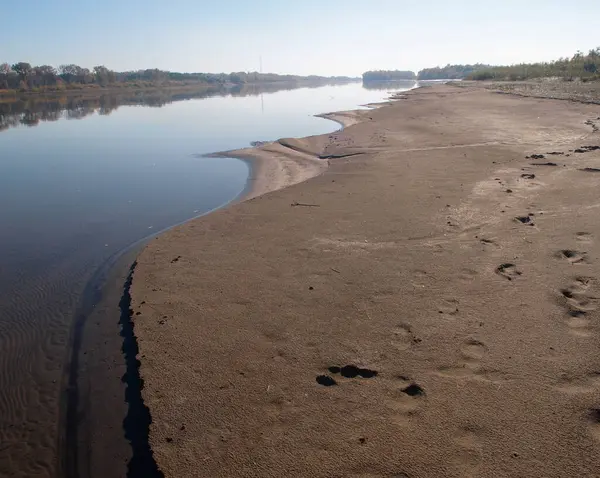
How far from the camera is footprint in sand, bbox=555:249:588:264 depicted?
6047mm

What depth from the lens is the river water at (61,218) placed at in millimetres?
4695

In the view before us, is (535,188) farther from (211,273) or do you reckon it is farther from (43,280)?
(43,280)

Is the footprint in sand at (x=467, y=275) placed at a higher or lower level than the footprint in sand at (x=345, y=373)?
higher

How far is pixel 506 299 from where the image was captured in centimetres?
529

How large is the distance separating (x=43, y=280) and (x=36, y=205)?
5.39 m

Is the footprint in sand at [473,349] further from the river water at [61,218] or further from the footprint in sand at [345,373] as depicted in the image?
the river water at [61,218]

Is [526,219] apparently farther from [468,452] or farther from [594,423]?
[468,452]

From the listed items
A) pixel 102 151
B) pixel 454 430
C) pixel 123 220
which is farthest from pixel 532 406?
pixel 102 151

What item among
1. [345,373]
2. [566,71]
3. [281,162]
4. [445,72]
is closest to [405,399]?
[345,373]

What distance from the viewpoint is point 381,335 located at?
15.7ft

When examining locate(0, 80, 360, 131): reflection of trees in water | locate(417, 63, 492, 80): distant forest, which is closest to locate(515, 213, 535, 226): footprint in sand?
locate(0, 80, 360, 131): reflection of trees in water

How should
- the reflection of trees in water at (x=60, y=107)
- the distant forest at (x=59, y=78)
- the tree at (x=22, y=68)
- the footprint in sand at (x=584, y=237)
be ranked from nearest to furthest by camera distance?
1. the footprint in sand at (x=584, y=237)
2. the reflection of trees in water at (x=60, y=107)
3. the distant forest at (x=59, y=78)
4. the tree at (x=22, y=68)

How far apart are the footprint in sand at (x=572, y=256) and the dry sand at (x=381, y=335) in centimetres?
3

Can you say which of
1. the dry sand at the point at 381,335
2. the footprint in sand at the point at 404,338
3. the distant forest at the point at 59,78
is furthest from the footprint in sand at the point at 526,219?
the distant forest at the point at 59,78
